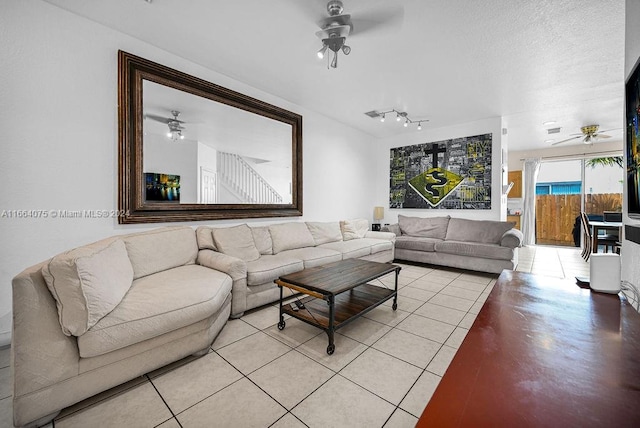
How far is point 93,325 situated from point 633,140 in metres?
3.31

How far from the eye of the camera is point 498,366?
0.78 meters

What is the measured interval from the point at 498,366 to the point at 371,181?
222 inches

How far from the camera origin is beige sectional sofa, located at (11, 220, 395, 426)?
4.27 ft

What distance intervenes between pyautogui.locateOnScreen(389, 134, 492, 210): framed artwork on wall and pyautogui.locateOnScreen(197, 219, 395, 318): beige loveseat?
5.50ft

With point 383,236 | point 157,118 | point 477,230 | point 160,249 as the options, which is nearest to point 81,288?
point 160,249

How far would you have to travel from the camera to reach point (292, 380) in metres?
1.66

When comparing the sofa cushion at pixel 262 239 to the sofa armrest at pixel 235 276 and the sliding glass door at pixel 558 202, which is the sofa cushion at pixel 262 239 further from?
the sliding glass door at pixel 558 202

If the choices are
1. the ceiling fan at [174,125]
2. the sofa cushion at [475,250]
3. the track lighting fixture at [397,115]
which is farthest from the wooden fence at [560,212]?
the ceiling fan at [174,125]

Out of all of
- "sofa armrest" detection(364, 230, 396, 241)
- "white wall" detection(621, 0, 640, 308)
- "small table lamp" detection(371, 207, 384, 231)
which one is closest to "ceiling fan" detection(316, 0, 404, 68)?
"white wall" detection(621, 0, 640, 308)

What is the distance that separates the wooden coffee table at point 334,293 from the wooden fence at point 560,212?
23.6ft

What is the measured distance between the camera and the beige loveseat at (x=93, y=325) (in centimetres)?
129

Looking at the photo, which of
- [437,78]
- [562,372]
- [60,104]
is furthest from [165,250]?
[437,78]

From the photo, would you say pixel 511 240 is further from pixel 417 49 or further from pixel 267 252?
pixel 267 252

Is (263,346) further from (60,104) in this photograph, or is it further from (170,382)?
(60,104)
